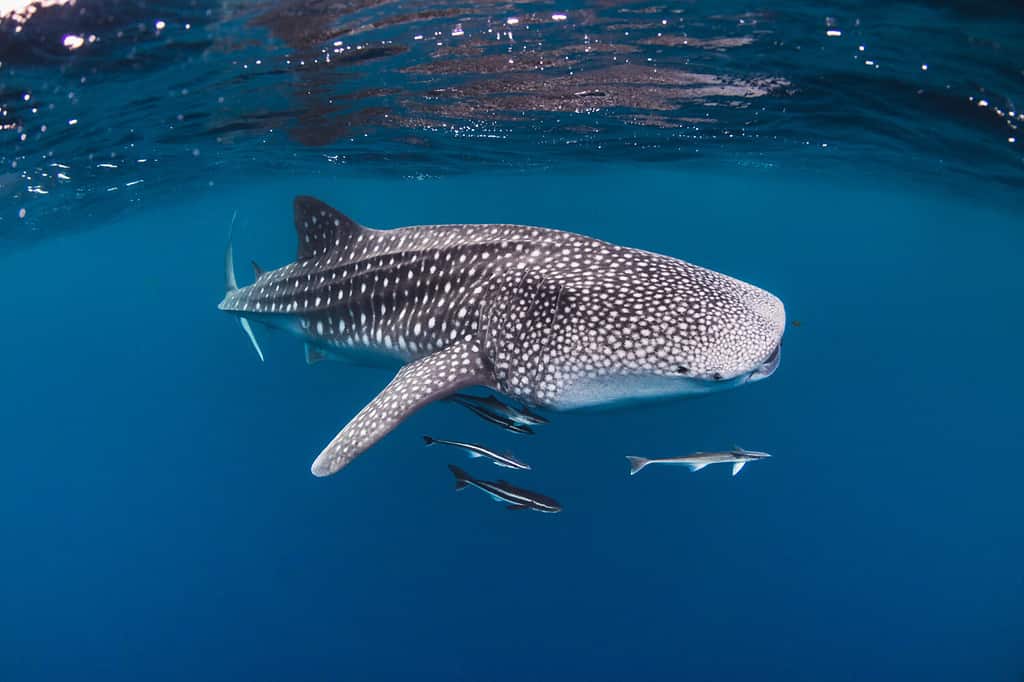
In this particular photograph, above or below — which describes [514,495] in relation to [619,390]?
below

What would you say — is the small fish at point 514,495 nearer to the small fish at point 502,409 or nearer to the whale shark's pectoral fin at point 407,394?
the small fish at point 502,409

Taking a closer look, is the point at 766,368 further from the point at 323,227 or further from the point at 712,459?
the point at 323,227

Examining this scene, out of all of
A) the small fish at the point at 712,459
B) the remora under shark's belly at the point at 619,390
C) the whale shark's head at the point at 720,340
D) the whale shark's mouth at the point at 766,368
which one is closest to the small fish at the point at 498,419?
the remora under shark's belly at the point at 619,390

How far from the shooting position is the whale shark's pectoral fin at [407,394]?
411 centimetres

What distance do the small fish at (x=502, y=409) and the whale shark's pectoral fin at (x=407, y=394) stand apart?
0.47ft

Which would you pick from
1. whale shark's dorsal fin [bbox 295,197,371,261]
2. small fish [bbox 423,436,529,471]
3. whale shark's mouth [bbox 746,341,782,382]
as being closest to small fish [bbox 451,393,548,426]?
small fish [bbox 423,436,529,471]

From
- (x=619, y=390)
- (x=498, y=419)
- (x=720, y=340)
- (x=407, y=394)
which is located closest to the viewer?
(x=720, y=340)

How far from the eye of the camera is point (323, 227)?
6.71 metres

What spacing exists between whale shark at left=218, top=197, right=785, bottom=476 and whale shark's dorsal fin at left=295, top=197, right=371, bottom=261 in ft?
0.13

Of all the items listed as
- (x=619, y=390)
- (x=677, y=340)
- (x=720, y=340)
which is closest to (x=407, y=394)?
(x=619, y=390)

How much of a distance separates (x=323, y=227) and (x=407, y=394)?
3.26 m

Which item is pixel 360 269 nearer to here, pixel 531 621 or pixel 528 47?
pixel 528 47

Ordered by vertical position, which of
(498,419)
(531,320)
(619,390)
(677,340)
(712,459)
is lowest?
(712,459)

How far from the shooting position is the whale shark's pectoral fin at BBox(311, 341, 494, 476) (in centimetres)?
411
